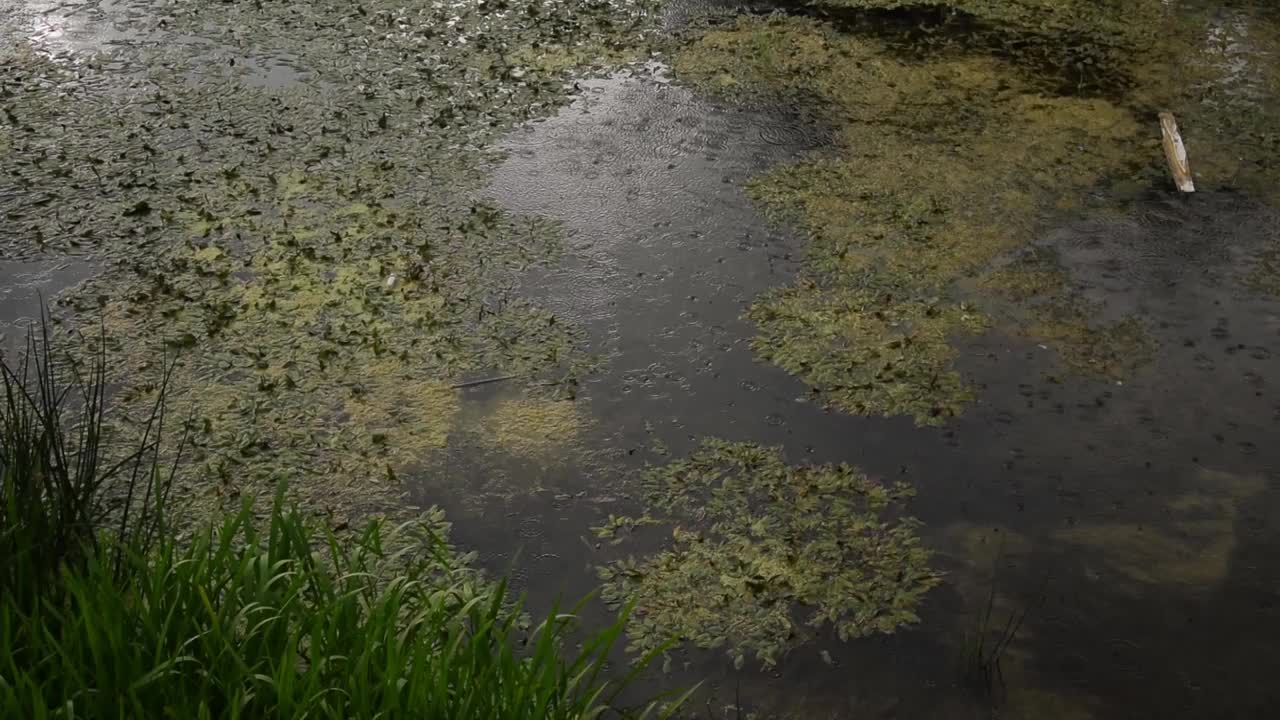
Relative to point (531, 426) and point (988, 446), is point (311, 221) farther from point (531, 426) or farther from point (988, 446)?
point (988, 446)

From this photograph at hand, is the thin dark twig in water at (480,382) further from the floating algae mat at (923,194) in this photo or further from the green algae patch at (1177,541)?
the green algae patch at (1177,541)

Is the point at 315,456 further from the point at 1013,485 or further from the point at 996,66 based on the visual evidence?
the point at 996,66

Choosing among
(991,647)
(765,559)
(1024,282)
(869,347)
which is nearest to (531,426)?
(765,559)

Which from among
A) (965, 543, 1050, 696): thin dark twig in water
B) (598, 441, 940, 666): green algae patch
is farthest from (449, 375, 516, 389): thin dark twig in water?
(965, 543, 1050, 696): thin dark twig in water

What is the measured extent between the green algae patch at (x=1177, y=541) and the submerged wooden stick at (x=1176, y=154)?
1.51m

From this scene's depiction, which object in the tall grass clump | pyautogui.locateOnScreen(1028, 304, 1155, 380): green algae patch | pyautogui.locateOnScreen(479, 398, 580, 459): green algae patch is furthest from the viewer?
pyautogui.locateOnScreen(1028, 304, 1155, 380): green algae patch

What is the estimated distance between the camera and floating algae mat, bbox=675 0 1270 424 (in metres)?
3.83

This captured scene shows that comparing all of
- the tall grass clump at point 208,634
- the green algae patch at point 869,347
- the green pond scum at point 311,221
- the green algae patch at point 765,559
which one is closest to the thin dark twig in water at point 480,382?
the green pond scum at point 311,221

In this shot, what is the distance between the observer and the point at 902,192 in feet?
15.0

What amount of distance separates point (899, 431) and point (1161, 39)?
2966mm

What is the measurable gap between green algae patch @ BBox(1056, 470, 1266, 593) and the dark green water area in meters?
0.01

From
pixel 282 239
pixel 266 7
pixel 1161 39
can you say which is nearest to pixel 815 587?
pixel 282 239

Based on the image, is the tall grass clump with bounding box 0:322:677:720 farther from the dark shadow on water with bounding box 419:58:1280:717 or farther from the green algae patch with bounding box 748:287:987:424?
the green algae patch with bounding box 748:287:987:424

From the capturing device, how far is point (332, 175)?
4648 mm
